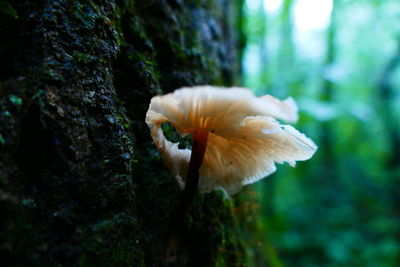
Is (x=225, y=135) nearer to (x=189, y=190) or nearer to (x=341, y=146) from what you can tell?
(x=189, y=190)

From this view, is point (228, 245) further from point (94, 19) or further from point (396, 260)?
point (396, 260)

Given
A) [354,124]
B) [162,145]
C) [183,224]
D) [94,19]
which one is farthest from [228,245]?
[354,124]

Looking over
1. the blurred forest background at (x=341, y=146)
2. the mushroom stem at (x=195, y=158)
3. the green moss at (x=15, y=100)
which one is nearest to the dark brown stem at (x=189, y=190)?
the mushroom stem at (x=195, y=158)

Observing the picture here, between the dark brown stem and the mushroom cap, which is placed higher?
the mushroom cap

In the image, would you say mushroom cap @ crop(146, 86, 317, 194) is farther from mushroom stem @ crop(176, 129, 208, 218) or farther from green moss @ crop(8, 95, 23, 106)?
green moss @ crop(8, 95, 23, 106)

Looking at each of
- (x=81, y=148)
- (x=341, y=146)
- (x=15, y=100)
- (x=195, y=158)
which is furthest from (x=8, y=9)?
(x=341, y=146)

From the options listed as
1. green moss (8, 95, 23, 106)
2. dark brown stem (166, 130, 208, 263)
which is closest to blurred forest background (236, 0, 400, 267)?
dark brown stem (166, 130, 208, 263)

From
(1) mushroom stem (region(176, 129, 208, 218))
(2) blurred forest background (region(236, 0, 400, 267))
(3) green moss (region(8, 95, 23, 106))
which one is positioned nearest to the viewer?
(3) green moss (region(8, 95, 23, 106))

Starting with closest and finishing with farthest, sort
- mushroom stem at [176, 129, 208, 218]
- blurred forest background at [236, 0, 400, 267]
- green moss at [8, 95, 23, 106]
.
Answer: green moss at [8, 95, 23, 106], mushroom stem at [176, 129, 208, 218], blurred forest background at [236, 0, 400, 267]
